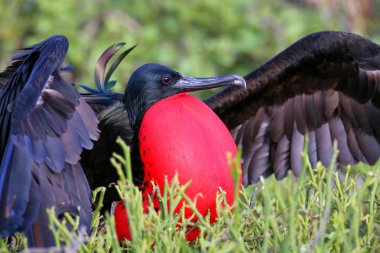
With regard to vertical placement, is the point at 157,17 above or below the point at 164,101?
above

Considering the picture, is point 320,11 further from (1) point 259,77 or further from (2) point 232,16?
(1) point 259,77

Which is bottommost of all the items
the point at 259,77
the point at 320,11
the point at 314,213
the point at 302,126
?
the point at 314,213

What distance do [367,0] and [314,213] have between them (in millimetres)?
3797

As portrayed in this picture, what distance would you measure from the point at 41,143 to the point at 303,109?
3.90ft

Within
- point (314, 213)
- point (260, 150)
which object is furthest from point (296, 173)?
point (314, 213)

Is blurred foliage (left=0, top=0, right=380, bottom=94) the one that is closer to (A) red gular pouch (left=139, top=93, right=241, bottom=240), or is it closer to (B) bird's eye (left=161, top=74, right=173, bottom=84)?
(B) bird's eye (left=161, top=74, right=173, bottom=84)

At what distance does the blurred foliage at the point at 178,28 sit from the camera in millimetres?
4969

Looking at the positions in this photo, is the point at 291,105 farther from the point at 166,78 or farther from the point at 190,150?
the point at 190,150

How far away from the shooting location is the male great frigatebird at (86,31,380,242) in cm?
244

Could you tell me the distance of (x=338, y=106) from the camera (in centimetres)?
285

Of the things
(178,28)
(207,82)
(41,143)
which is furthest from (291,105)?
(178,28)

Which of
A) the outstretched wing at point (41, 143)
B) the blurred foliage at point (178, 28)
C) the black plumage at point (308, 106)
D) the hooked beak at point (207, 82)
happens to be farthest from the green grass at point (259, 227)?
the blurred foliage at point (178, 28)

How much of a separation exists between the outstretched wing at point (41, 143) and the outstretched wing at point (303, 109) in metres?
0.84

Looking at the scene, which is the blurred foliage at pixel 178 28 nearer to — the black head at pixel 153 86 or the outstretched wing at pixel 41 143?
the black head at pixel 153 86
